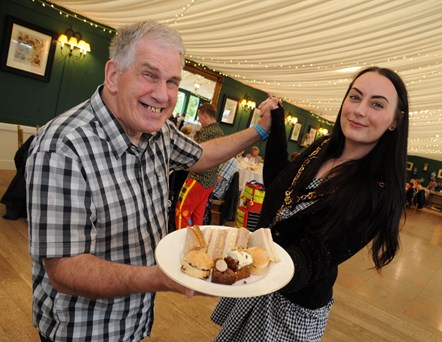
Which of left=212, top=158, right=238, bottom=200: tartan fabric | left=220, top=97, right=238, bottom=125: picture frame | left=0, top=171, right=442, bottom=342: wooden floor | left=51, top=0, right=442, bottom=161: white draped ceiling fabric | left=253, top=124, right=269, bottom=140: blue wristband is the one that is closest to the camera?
left=253, top=124, right=269, bottom=140: blue wristband

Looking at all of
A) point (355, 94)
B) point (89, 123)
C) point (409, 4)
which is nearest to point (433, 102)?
point (409, 4)

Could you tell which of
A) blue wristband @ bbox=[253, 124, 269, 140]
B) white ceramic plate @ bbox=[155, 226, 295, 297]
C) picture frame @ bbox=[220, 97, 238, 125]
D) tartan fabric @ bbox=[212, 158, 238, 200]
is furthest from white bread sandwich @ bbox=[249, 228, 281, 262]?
picture frame @ bbox=[220, 97, 238, 125]

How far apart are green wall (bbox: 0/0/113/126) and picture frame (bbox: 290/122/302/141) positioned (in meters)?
8.73

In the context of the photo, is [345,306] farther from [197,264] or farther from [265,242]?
[197,264]

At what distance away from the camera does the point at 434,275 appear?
5.12m

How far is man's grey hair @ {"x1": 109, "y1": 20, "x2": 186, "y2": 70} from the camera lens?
1015 mm

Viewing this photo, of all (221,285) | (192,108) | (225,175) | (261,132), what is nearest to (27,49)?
(225,175)

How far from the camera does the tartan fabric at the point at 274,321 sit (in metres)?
1.26

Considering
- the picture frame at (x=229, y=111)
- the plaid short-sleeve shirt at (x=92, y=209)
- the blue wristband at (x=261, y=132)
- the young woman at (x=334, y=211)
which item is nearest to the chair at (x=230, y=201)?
the blue wristband at (x=261, y=132)

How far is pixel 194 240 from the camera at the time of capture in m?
1.05

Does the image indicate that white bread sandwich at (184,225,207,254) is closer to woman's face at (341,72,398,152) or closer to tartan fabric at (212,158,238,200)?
woman's face at (341,72,398,152)

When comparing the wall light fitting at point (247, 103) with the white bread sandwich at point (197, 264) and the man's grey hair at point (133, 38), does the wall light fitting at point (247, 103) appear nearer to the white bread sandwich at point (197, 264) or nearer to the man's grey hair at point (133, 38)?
the man's grey hair at point (133, 38)

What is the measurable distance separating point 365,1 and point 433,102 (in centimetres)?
541

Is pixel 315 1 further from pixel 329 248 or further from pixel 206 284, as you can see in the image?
pixel 206 284
